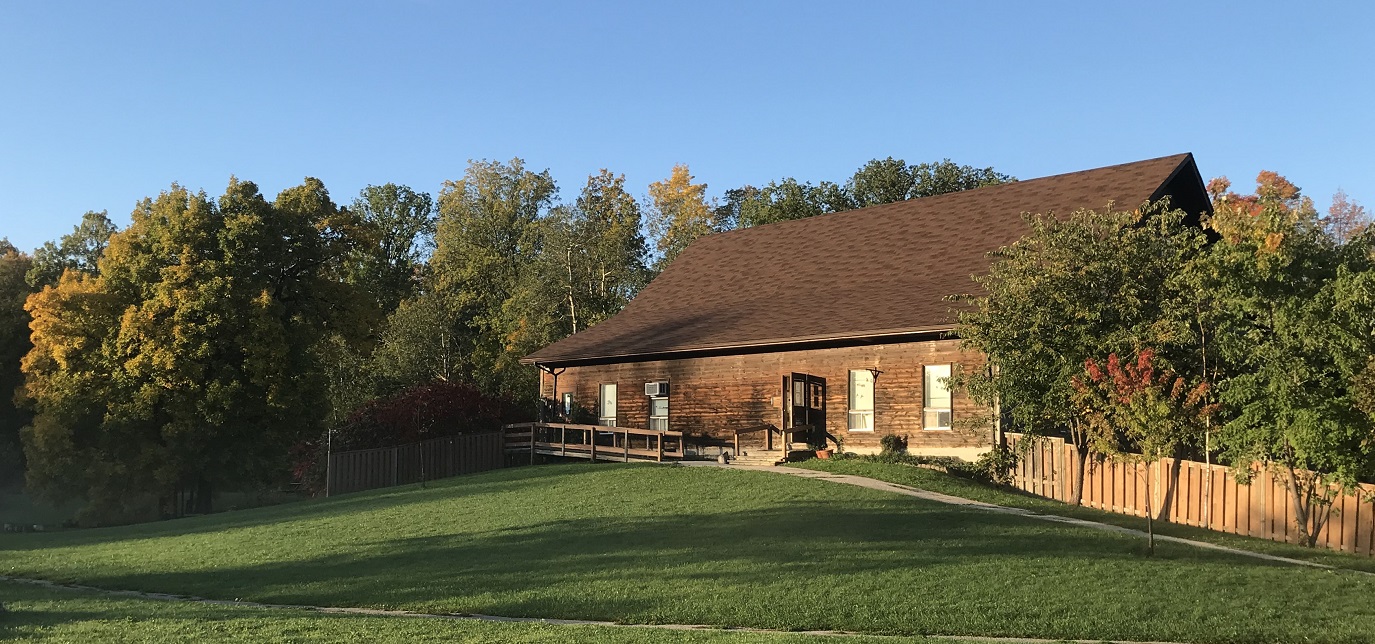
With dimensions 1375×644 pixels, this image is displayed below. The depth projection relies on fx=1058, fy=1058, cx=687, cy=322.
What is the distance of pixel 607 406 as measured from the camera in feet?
110

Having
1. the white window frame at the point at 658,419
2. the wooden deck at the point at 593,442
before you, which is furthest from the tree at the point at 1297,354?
the white window frame at the point at 658,419

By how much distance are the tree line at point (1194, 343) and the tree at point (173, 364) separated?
894 inches

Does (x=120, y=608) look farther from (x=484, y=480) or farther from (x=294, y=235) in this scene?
(x=294, y=235)

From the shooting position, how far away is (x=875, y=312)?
89.8 feet

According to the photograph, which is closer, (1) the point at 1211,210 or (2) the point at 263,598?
(2) the point at 263,598

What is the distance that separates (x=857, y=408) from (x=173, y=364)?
68.2 ft

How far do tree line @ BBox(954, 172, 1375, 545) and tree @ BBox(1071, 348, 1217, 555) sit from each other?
36 millimetres

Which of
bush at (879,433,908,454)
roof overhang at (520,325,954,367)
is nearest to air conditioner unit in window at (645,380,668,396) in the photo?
roof overhang at (520,325,954,367)

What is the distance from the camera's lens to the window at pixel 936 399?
25547mm

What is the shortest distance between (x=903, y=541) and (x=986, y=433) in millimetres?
9808

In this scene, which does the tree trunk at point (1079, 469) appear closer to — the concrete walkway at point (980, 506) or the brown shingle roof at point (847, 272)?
the concrete walkway at point (980, 506)

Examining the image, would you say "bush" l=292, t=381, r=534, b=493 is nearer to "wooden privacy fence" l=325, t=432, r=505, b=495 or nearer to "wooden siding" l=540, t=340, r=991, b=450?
"wooden privacy fence" l=325, t=432, r=505, b=495

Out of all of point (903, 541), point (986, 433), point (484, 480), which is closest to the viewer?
point (903, 541)

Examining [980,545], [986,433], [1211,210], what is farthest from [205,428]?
[1211,210]
